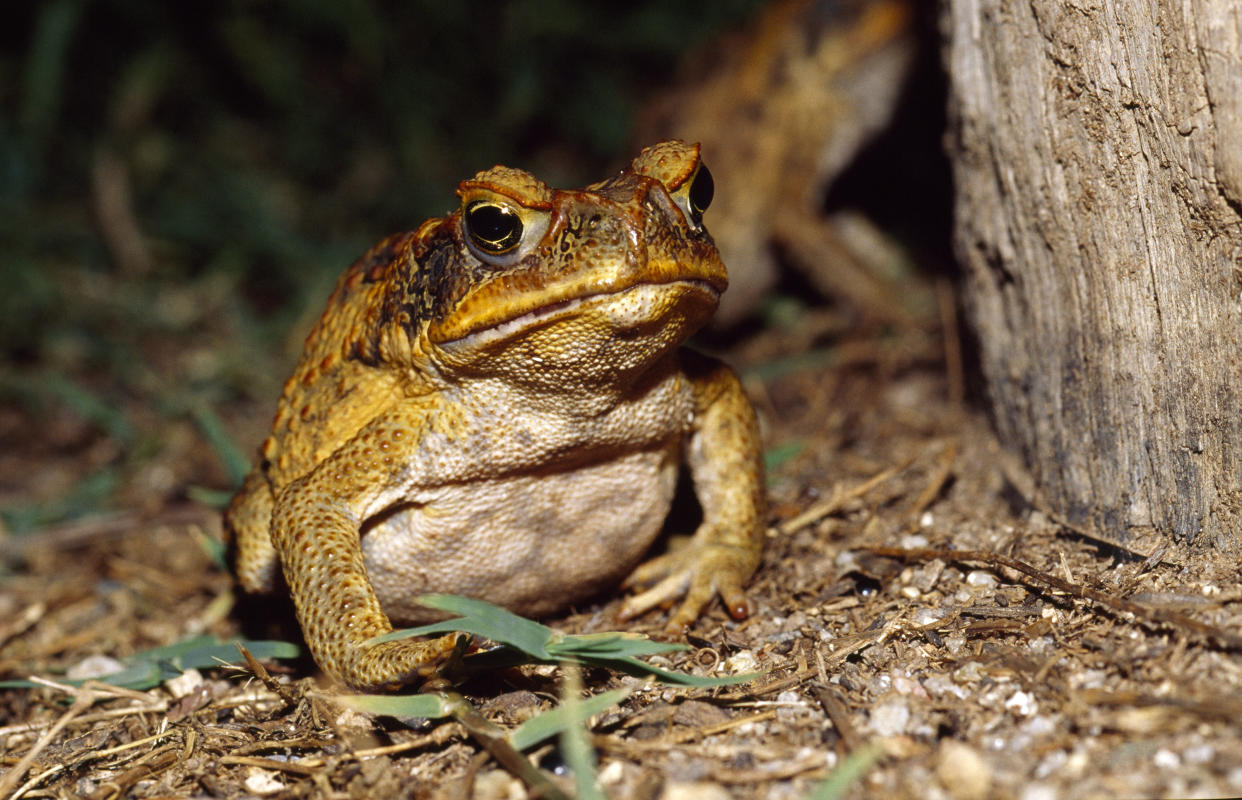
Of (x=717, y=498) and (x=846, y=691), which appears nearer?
(x=846, y=691)

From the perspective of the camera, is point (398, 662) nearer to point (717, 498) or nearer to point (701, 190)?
point (717, 498)

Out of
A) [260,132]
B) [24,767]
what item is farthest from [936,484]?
[260,132]

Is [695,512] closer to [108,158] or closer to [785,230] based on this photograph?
[785,230]

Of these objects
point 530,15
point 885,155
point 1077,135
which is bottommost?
point 1077,135

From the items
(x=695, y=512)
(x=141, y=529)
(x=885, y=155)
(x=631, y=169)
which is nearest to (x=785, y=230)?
(x=885, y=155)

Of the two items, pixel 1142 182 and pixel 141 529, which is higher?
pixel 1142 182

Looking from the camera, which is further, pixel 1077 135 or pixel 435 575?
pixel 435 575
